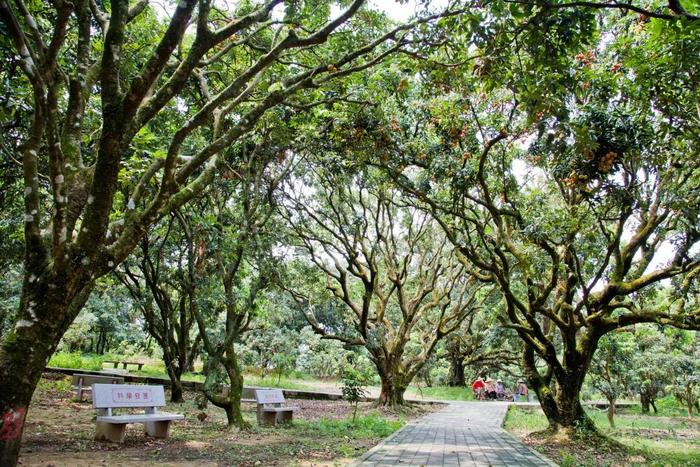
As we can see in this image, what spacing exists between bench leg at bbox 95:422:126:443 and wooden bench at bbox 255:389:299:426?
3.53m

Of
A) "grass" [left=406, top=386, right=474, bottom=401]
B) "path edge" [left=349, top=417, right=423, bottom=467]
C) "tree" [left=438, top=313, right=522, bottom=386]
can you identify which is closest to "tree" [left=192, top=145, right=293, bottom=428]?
"path edge" [left=349, top=417, right=423, bottom=467]

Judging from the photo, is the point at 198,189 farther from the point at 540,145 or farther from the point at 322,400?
the point at 322,400

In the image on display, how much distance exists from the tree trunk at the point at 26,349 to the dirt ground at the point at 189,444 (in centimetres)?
230

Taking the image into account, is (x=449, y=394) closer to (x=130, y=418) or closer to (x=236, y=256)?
(x=236, y=256)

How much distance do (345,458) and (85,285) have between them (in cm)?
467

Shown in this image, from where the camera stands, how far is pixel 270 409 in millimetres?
10641

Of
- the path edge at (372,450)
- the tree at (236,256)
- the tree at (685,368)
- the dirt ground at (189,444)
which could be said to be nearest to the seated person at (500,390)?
the tree at (685,368)

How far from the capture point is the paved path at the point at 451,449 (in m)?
7.18

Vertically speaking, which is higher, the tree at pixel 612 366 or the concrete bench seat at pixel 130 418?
the tree at pixel 612 366

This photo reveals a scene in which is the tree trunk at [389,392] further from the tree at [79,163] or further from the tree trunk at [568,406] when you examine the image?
the tree at [79,163]

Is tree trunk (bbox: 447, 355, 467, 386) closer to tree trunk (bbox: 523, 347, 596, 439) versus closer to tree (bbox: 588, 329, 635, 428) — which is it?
tree (bbox: 588, 329, 635, 428)

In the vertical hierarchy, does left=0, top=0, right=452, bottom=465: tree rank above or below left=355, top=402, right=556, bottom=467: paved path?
above

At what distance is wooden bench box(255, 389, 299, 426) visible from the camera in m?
10.6

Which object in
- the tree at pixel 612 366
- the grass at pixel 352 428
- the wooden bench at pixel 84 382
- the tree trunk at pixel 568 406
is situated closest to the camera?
the grass at pixel 352 428
